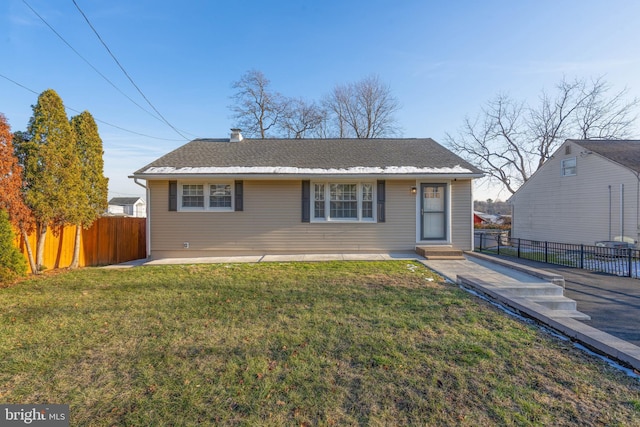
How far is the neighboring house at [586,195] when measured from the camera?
1217 cm

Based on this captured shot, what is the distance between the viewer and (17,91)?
29.6 ft

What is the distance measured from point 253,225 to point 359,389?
6.95 metres

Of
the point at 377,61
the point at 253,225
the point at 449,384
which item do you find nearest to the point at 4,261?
the point at 253,225

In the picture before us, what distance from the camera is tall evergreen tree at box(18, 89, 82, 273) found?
21.4ft

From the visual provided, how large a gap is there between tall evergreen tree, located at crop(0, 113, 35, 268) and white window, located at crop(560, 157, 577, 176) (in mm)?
21986

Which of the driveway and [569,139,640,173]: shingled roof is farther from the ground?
[569,139,640,173]: shingled roof

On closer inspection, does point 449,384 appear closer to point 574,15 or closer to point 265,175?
point 265,175

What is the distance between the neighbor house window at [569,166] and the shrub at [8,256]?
71.9ft

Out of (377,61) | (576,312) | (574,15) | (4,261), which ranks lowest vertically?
(576,312)

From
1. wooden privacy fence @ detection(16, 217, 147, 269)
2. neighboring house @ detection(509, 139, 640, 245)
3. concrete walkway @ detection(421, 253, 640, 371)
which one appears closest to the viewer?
concrete walkway @ detection(421, 253, 640, 371)

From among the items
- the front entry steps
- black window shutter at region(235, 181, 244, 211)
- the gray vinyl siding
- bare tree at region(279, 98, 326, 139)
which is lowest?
the front entry steps

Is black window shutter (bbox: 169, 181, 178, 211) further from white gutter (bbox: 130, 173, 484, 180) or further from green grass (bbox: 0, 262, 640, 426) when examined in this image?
green grass (bbox: 0, 262, 640, 426)

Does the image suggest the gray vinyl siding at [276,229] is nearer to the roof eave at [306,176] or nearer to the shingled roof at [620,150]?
the roof eave at [306,176]

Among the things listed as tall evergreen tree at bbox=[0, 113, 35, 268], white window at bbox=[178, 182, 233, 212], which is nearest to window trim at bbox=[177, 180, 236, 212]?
white window at bbox=[178, 182, 233, 212]
